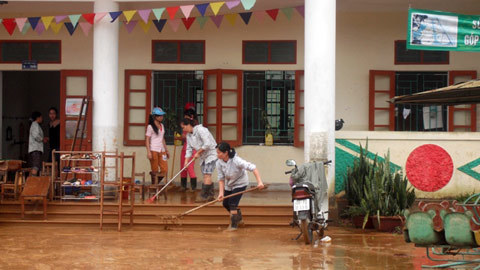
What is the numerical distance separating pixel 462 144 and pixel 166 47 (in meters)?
6.11

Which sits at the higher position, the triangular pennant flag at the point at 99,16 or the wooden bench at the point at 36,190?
the triangular pennant flag at the point at 99,16

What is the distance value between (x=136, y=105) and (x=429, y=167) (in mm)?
5935

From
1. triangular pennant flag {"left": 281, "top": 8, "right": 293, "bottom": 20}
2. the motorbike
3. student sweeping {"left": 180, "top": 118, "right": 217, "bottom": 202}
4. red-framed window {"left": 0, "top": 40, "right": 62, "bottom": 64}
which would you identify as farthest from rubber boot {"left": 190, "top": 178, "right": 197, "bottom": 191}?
red-framed window {"left": 0, "top": 40, "right": 62, "bottom": 64}

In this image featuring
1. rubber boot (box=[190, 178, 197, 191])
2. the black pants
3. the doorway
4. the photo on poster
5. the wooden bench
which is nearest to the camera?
the black pants

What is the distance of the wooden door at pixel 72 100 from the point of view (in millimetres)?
14797

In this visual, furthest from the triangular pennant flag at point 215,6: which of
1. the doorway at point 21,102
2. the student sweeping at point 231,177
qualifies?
the doorway at point 21,102

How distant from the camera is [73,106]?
48.6ft

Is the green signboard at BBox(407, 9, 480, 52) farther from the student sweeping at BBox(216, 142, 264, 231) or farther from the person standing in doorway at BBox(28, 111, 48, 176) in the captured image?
the person standing in doorway at BBox(28, 111, 48, 176)

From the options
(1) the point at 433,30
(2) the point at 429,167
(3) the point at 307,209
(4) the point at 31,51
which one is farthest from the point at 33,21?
(2) the point at 429,167

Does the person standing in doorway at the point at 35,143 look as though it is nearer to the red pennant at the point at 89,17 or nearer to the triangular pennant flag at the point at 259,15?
the red pennant at the point at 89,17

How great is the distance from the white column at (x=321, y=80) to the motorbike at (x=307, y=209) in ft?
3.64

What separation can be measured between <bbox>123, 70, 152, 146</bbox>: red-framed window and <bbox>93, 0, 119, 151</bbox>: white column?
1853mm

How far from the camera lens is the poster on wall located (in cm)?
1480

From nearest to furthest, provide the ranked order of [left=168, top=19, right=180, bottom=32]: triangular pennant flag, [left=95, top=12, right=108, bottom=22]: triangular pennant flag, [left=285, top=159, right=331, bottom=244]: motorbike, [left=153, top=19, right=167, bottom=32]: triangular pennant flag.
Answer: [left=285, top=159, right=331, bottom=244]: motorbike < [left=95, top=12, right=108, bottom=22]: triangular pennant flag < [left=153, top=19, right=167, bottom=32]: triangular pennant flag < [left=168, top=19, right=180, bottom=32]: triangular pennant flag
